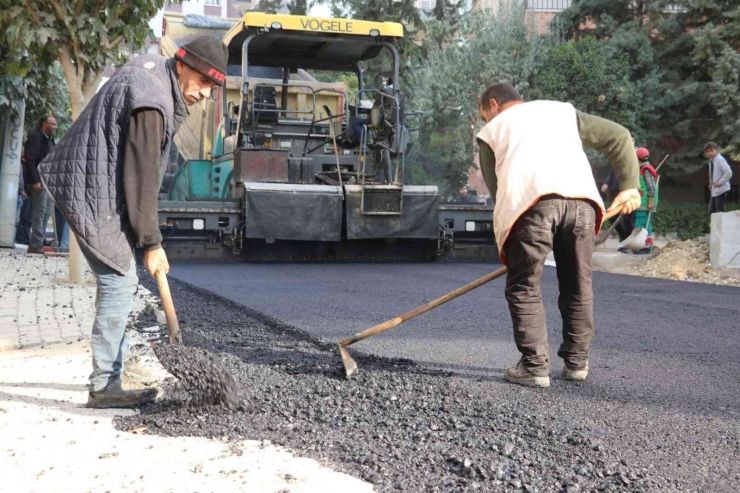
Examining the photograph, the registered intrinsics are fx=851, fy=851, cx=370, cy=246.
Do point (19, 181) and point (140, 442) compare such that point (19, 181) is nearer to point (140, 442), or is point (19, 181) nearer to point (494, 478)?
point (140, 442)

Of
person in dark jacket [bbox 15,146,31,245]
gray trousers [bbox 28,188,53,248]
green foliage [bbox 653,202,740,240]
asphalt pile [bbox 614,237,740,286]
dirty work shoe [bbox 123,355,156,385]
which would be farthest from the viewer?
green foliage [bbox 653,202,740,240]

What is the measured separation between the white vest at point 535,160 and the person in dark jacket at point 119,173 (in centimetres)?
128

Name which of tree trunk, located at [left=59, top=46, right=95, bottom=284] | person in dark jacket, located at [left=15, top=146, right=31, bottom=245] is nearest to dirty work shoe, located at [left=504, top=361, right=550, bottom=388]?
tree trunk, located at [left=59, top=46, right=95, bottom=284]

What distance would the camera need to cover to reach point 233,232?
10.0 m

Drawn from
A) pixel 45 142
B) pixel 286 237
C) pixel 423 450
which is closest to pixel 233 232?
pixel 286 237

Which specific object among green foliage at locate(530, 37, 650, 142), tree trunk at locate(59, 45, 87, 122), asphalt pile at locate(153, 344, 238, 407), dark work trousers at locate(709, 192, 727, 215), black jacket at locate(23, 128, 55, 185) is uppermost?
green foliage at locate(530, 37, 650, 142)

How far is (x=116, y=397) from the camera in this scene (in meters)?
3.35

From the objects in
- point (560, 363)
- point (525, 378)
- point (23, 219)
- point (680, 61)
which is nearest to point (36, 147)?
point (23, 219)

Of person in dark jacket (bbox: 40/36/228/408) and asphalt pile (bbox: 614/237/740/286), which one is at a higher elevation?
person in dark jacket (bbox: 40/36/228/408)

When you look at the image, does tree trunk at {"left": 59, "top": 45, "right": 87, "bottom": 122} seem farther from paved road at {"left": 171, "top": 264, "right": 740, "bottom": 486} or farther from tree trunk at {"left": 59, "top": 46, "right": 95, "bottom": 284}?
paved road at {"left": 171, "top": 264, "right": 740, "bottom": 486}

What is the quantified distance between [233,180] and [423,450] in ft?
26.7

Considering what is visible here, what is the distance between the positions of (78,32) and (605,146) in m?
4.63

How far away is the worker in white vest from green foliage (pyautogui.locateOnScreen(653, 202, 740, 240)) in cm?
1651

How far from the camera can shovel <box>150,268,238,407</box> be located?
3189 mm
